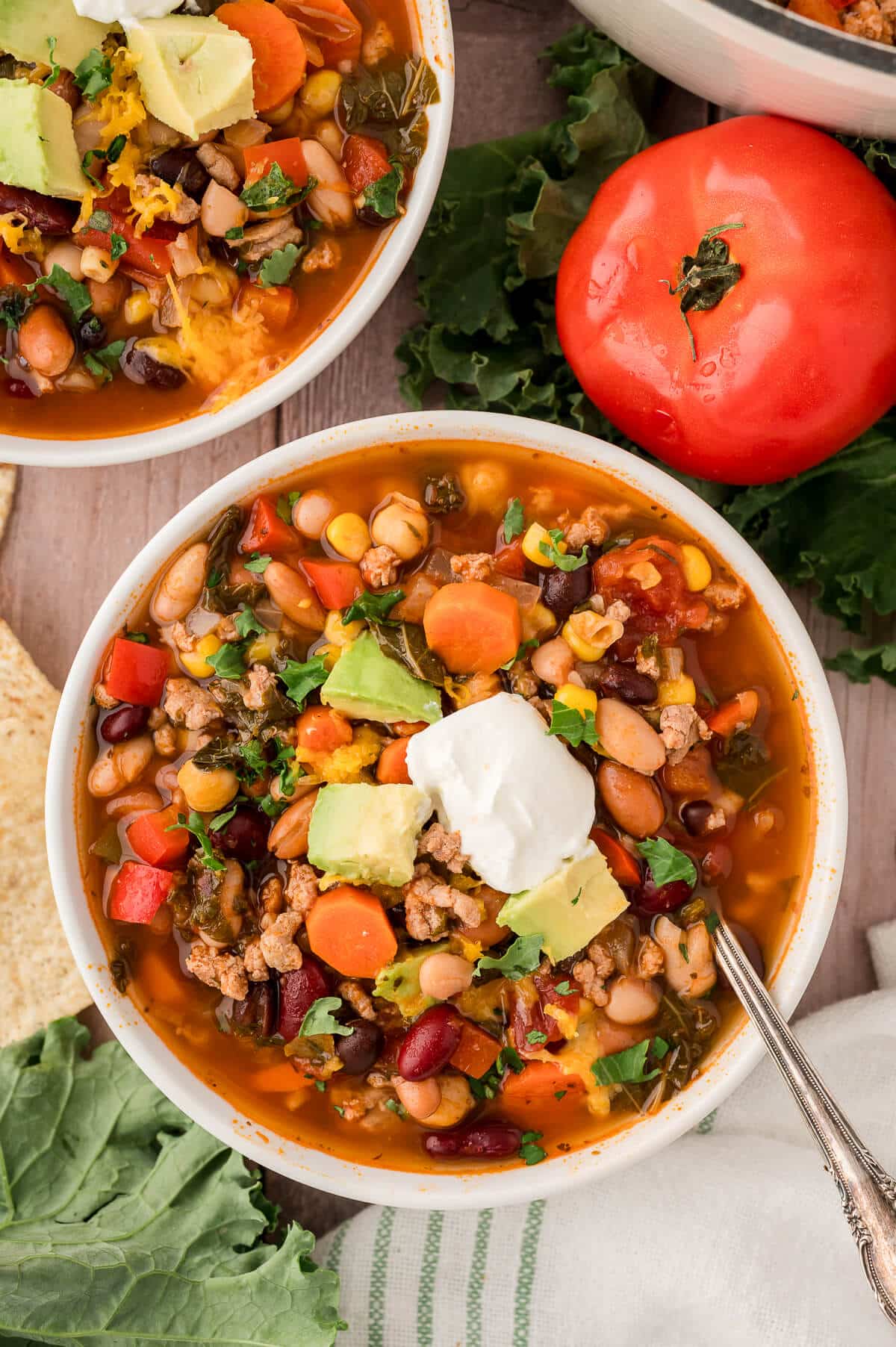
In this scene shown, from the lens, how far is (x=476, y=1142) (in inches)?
112

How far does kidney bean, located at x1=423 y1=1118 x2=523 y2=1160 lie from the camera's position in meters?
2.84

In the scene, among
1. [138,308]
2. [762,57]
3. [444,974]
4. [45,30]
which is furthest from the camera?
[138,308]

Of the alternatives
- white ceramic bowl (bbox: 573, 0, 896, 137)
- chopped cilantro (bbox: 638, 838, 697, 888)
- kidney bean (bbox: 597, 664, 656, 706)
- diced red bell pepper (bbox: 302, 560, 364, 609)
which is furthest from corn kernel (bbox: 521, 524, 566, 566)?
white ceramic bowl (bbox: 573, 0, 896, 137)

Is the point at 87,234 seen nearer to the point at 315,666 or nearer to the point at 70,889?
the point at 315,666

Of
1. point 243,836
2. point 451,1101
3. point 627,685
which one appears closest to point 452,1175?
point 451,1101

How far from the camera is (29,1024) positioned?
130 inches

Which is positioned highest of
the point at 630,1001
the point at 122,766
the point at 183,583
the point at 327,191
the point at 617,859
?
the point at 327,191

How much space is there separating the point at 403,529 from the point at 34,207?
1042mm

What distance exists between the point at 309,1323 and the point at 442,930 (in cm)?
108

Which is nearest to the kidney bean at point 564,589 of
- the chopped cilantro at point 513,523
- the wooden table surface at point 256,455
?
the chopped cilantro at point 513,523

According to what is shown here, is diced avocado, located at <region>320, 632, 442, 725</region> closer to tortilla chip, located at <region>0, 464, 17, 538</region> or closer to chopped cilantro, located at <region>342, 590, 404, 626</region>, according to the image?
chopped cilantro, located at <region>342, 590, 404, 626</region>

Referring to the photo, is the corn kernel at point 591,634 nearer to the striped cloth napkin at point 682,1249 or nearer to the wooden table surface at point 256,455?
the wooden table surface at point 256,455

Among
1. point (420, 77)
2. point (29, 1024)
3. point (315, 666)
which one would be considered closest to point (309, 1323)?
point (29, 1024)

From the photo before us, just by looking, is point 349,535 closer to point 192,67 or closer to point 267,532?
point 267,532
